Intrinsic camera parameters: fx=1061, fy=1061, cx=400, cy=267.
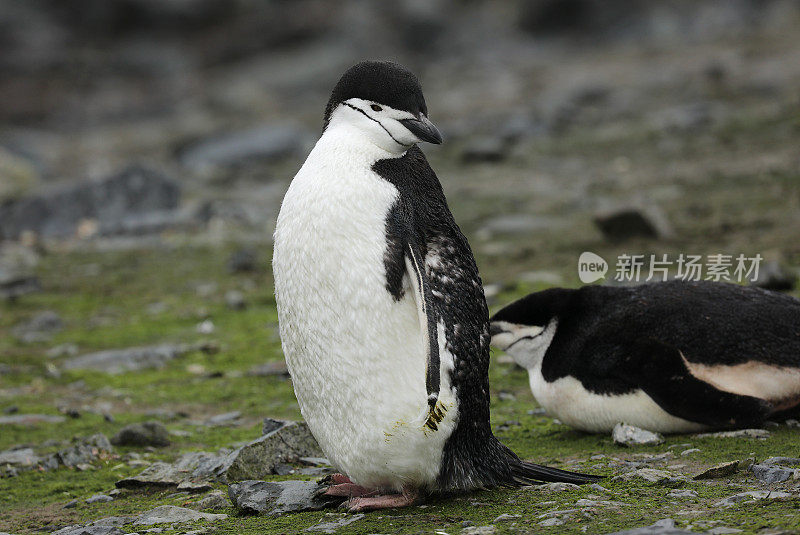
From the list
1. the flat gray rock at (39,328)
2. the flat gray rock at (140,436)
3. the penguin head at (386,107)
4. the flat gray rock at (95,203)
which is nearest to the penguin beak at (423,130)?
the penguin head at (386,107)

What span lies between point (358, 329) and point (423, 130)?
732mm

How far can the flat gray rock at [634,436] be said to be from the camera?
4445 millimetres

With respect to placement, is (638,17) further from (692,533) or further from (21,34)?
(692,533)

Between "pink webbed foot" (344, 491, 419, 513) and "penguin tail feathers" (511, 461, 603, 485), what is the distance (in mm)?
403

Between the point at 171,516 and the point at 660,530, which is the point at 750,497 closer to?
the point at 660,530

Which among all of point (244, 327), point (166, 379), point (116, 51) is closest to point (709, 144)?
point (244, 327)

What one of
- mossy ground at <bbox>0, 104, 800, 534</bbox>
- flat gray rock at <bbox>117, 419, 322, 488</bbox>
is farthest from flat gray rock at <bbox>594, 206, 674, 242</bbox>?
flat gray rock at <bbox>117, 419, 322, 488</bbox>

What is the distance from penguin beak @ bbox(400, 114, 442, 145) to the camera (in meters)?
3.71

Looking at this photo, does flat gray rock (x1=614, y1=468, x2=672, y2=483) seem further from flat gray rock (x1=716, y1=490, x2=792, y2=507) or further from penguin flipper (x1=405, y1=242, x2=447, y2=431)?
penguin flipper (x1=405, y1=242, x2=447, y2=431)

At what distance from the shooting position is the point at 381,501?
3713 mm

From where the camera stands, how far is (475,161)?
13.8 m

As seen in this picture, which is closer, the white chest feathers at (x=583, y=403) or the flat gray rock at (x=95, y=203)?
the white chest feathers at (x=583, y=403)

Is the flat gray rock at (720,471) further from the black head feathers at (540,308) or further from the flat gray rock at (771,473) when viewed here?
the black head feathers at (540,308)

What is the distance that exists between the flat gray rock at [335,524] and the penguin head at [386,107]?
131 centimetres
